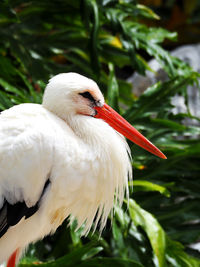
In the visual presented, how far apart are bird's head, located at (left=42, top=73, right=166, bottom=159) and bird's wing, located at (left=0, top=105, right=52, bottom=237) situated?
0.10 meters

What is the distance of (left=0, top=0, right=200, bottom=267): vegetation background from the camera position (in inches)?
71.6

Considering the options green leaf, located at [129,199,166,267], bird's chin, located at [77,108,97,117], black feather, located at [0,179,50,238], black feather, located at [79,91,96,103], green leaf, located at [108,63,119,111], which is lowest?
green leaf, located at [129,199,166,267]

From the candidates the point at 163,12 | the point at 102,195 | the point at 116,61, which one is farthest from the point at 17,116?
the point at 163,12

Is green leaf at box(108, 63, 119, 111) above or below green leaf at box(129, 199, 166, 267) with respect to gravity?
above

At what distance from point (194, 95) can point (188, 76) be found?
49.5 inches

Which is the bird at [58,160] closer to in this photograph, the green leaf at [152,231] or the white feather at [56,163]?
the white feather at [56,163]

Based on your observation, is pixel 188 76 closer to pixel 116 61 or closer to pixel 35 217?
pixel 116 61

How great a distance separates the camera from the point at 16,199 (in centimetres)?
134

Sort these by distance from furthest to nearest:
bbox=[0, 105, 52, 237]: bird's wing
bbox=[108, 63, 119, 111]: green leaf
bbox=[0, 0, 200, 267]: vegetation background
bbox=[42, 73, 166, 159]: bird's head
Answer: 1. bbox=[108, 63, 119, 111]: green leaf
2. bbox=[0, 0, 200, 267]: vegetation background
3. bbox=[42, 73, 166, 159]: bird's head
4. bbox=[0, 105, 52, 237]: bird's wing

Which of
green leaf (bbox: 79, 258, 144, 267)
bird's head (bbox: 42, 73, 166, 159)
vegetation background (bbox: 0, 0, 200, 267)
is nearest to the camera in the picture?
bird's head (bbox: 42, 73, 166, 159)

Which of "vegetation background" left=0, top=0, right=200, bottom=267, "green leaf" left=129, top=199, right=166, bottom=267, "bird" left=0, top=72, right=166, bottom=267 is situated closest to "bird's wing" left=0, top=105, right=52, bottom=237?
"bird" left=0, top=72, right=166, bottom=267

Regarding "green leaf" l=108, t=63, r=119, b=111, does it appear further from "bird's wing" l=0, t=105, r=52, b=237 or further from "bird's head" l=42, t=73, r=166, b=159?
"bird's wing" l=0, t=105, r=52, b=237

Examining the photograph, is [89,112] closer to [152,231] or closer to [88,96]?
[88,96]

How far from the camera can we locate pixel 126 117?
213cm
